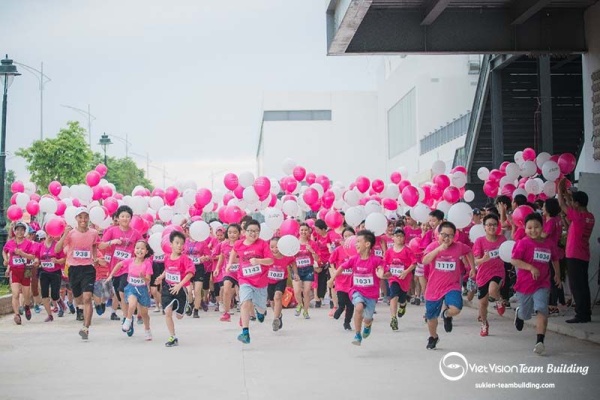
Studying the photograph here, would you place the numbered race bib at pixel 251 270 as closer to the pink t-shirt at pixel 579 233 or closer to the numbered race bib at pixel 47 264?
the pink t-shirt at pixel 579 233

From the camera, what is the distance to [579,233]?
42.2 feet

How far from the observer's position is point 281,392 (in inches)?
314

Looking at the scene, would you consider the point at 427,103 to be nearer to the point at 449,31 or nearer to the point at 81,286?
the point at 449,31

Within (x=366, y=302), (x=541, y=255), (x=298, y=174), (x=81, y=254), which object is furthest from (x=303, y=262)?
(x=541, y=255)

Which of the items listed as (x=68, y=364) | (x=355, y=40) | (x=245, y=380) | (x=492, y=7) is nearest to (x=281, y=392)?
(x=245, y=380)

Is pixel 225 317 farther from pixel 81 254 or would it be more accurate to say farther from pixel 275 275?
pixel 81 254

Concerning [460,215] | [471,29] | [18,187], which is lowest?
[460,215]

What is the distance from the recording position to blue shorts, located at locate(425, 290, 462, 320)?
10.8m

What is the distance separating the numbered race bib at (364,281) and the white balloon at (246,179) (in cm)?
855

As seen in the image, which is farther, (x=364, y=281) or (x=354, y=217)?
(x=354, y=217)

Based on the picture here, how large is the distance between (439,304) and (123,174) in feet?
196

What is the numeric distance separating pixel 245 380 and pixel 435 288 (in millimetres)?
3200

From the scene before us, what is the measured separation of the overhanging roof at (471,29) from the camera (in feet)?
56.4

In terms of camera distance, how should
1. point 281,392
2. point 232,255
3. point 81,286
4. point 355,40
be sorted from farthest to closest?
point 355,40, point 81,286, point 232,255, point 281,392
